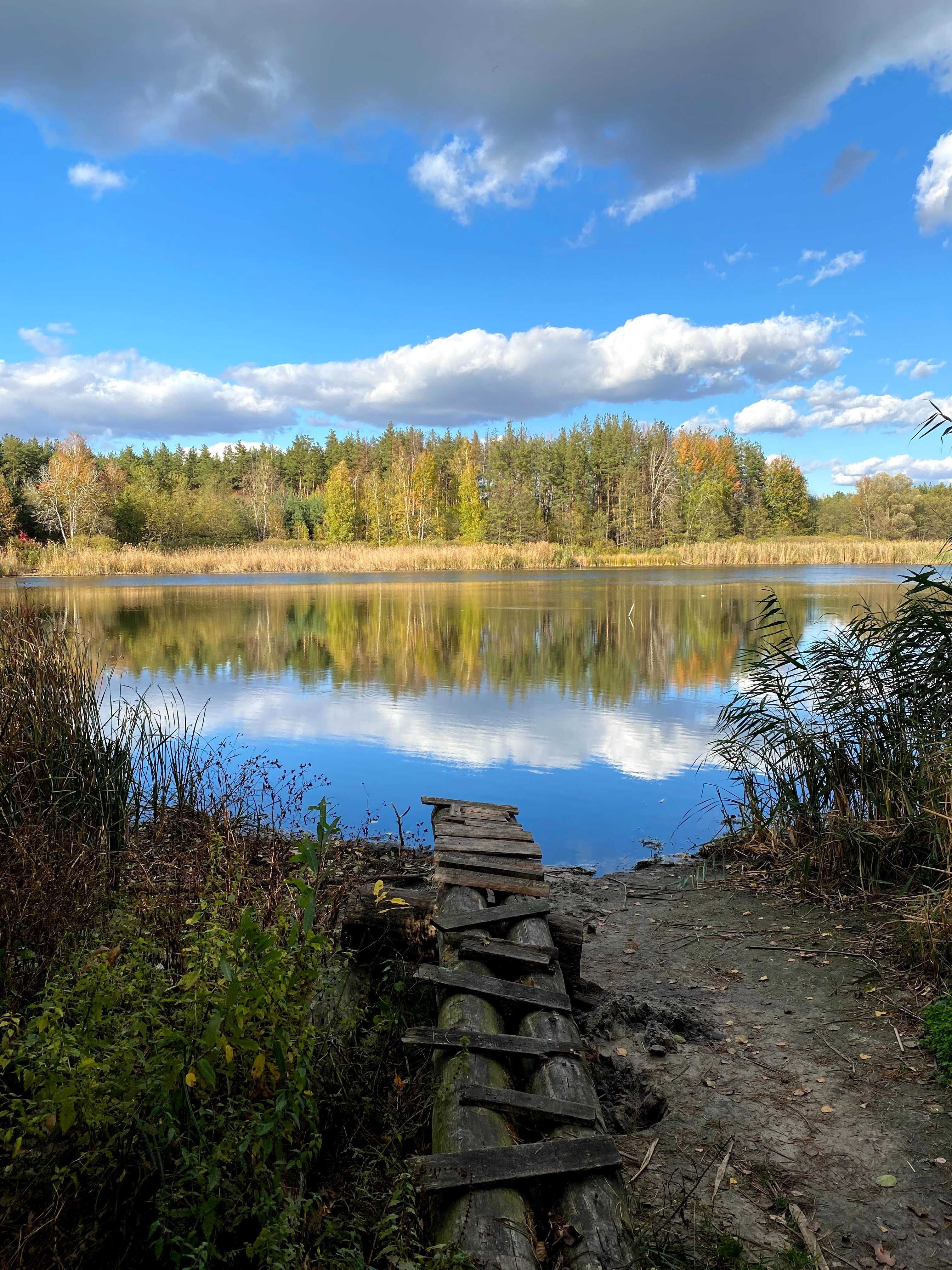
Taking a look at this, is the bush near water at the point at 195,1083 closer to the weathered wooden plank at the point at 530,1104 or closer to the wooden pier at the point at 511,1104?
the wooden pier at the point at 511,1104

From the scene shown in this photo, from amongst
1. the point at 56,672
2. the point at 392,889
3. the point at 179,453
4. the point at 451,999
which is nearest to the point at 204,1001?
the point at 451,999

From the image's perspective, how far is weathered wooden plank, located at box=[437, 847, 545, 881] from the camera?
4.16 m

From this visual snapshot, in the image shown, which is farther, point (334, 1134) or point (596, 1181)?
point (334, 1134)

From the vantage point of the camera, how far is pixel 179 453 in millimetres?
82812

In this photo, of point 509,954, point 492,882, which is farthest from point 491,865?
point 509,954

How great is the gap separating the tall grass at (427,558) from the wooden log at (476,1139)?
39128 mm

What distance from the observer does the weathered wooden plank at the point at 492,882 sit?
154 inches

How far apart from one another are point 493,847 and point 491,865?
317mm

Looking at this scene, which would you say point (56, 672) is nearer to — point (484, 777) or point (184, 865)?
point (184, 865)

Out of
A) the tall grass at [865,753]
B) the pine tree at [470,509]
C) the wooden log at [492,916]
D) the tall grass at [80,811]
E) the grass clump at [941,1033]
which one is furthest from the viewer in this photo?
the pine tree at [470,509]

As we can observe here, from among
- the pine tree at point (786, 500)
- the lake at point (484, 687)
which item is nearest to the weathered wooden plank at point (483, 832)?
the lake at point (484, 687)

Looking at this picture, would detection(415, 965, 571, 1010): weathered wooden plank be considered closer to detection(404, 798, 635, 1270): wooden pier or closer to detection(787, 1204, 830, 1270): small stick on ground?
detection(404, 798, 635, 1270): wooden pier

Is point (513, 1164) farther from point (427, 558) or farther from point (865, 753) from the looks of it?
point (427, 558)

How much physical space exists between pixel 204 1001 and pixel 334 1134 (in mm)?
660
